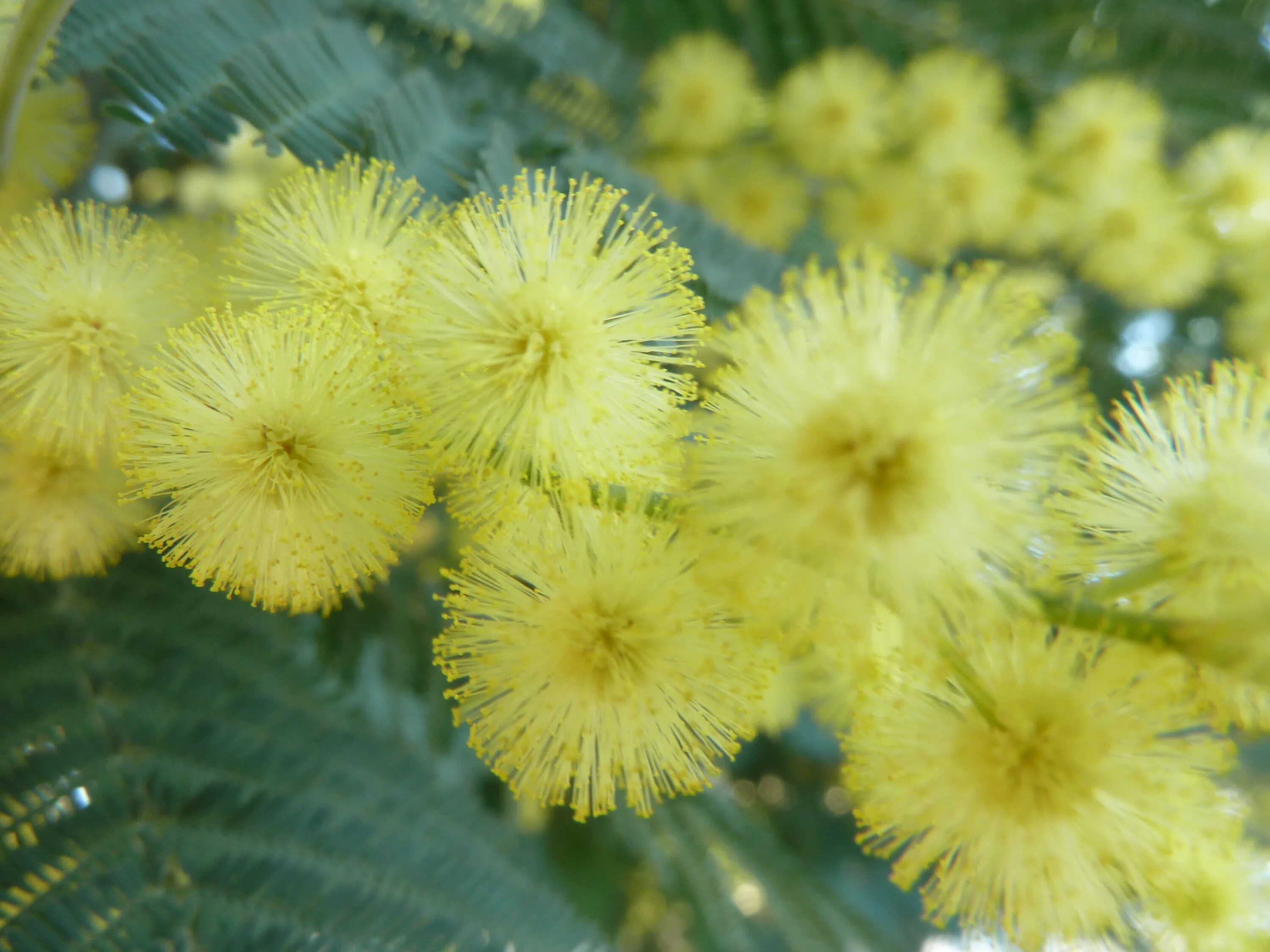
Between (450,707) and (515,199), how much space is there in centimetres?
117

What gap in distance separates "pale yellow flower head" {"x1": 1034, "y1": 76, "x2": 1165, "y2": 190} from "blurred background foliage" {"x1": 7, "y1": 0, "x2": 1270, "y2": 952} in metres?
0.07

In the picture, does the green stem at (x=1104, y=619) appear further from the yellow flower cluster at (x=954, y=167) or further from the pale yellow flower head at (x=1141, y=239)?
the pale yellow flower head at (x=1141, y=239)

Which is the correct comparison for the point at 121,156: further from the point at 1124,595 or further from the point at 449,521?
the point at 1124,595

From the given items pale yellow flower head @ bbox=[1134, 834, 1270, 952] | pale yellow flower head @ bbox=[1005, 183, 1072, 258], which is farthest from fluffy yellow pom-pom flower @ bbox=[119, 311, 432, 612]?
pale yellow flower head @ bbox=[1005, 183, 1072, 258]

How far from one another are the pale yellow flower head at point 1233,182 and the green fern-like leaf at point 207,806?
2.11 meters

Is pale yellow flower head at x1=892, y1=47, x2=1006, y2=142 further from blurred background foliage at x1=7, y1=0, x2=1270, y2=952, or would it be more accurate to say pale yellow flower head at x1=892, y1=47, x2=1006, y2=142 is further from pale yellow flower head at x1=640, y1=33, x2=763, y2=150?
pale yellow flower head at x1=640, y1=33, x2=763, y2=150

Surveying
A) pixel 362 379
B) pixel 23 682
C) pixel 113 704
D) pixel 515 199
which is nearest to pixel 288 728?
pixel 113 704

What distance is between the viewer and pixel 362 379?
931 millimetres

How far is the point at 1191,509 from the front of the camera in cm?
90

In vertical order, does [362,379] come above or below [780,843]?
above

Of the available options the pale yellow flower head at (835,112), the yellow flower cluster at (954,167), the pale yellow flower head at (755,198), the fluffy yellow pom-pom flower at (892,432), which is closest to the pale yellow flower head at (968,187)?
the yellow flower cluster at (954,167)

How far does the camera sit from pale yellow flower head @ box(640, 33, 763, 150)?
196 centimetres

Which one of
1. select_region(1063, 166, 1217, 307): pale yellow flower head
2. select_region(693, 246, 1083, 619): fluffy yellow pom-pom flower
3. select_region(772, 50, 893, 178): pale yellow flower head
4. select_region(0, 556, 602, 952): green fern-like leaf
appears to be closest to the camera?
select_region(693, 246, 1083, 619): fluffy yellow pom-pom flower

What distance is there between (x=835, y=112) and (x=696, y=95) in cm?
31
